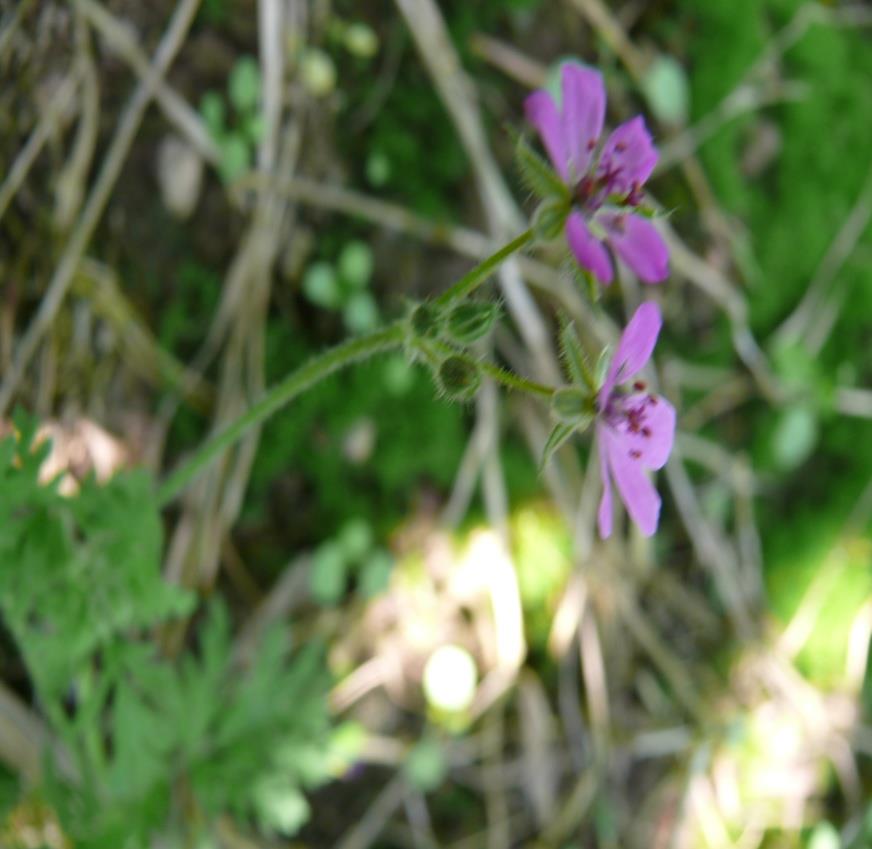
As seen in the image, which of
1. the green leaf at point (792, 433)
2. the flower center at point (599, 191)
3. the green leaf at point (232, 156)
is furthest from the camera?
the green leaf at point (792, 433)

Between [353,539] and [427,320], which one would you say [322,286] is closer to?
[353,539]

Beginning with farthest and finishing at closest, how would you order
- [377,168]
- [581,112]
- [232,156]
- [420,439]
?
[420,439], [377,168], [232,156], [581,112]

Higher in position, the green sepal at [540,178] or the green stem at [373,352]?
the green sepal at [540,178]

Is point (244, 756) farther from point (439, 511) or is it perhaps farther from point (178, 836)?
point (439, 511)

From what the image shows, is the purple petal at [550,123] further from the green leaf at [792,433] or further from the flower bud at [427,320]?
the green leaf at [792,433]

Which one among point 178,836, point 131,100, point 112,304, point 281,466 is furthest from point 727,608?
point 131,100

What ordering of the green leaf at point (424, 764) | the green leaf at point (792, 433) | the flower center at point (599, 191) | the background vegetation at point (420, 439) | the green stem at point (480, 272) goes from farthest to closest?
the green leaf at point (792, 433) → the green leaf at point (424, 764) → the background vegetation at point (420, 439) → the flower center at point (599, 191) → the green stem at point (480, 272)

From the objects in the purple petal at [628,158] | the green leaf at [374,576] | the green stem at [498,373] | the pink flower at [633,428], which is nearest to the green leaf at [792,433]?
the green leaf at [374,576]

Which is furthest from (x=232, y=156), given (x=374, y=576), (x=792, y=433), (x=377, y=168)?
(x=792, y=433)
